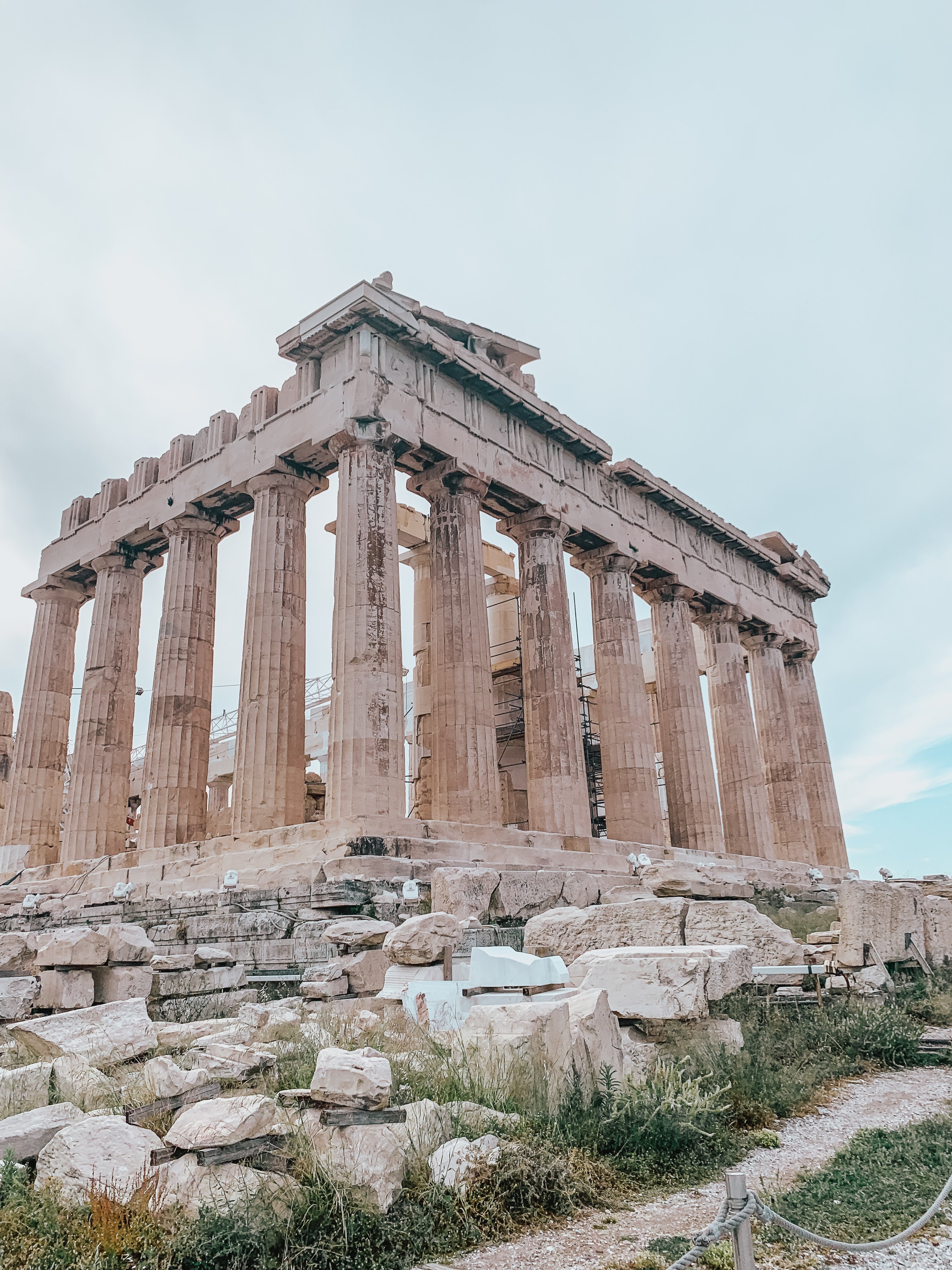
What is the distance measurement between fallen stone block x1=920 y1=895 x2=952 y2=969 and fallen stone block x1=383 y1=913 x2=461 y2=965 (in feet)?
19.9

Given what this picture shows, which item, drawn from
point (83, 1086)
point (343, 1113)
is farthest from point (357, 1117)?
point (83, 1086)

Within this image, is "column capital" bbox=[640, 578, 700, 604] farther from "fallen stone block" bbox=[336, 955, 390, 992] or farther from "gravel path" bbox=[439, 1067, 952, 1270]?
"gravel path" bbox=[439, 1067, 952, 1270]

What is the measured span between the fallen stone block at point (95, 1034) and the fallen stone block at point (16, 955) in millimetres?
3017

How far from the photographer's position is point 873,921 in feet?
33.8

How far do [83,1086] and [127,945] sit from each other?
11.3 feet

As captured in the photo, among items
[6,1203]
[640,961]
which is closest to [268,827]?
[640,961]

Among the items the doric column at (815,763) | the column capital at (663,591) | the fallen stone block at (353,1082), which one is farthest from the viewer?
the doric column at (815,763)

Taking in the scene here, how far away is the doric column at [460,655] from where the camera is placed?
56.1 ft

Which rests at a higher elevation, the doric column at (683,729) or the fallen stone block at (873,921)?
the doric column at (683,729)

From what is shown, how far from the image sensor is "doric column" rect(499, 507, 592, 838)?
736 inches

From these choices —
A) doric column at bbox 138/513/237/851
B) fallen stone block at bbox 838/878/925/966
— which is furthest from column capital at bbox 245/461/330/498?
fallen stone block at bbox 838/878/925/966

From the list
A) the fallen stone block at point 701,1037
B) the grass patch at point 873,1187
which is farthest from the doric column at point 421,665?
the grass patch at point 873,1187

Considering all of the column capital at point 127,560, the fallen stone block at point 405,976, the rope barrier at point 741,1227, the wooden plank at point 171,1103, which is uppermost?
the column capital at point 127,560

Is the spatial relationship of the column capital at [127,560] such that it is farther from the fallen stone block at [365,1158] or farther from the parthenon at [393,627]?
the fallen stone block at [365,1158]
